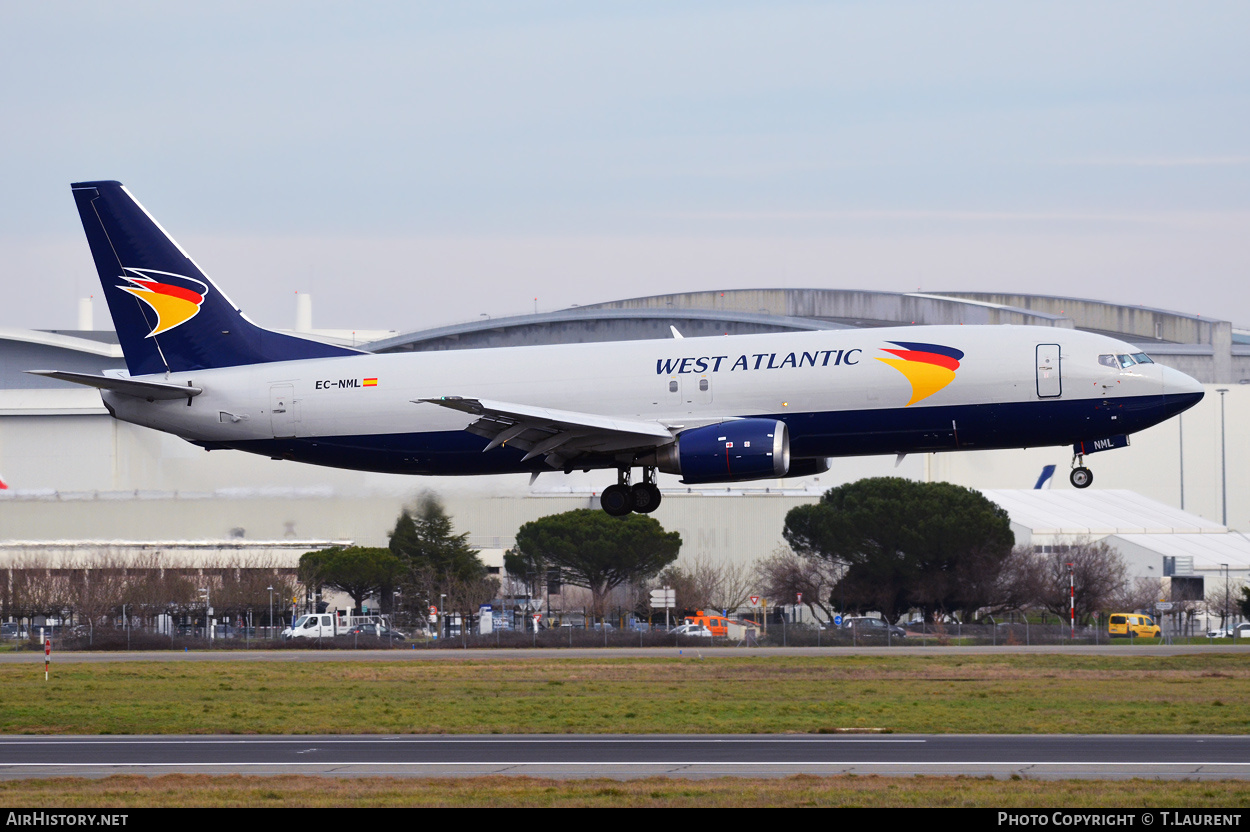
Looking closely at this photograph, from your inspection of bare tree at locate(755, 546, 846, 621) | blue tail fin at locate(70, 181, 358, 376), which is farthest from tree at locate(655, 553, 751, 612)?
blue tail fin at locate(70, 181, 358, 376)

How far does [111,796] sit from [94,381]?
664 inches

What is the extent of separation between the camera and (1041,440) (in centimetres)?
3644

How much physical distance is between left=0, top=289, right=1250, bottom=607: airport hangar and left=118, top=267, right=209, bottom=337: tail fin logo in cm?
1666

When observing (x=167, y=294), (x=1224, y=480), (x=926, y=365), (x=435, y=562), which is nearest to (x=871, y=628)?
(x=435, y=562)

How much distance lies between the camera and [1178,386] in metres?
36.2

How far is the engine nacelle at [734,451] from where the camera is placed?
3562 cm

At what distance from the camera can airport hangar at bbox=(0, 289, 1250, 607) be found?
61.6 metres

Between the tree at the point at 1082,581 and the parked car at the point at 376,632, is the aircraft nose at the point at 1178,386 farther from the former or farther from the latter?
the tree at the point at 1082,581

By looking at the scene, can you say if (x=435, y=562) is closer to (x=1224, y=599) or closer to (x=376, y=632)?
(x=376, y=632)

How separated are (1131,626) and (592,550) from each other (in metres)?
32.8

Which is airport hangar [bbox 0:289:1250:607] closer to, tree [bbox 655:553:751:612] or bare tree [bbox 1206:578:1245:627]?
bare tree [bbox 1206:578:1245:627]

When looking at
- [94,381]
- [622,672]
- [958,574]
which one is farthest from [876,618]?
[94,381]
